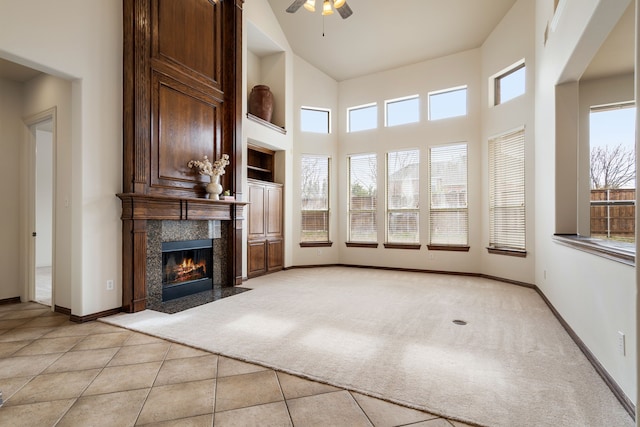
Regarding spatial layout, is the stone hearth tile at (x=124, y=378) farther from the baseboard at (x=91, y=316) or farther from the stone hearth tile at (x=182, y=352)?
the baseboard at (x=91, y=316)

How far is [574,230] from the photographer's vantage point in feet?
12.2

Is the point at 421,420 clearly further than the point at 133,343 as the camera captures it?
No

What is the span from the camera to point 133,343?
290 cm

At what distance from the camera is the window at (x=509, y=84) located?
549 centimetres

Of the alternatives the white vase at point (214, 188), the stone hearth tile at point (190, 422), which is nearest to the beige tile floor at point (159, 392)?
the stone hearth tile at point (190, 422)

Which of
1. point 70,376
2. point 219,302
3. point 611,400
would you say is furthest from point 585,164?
point 70,376

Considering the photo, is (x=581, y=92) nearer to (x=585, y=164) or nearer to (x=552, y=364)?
(x=585, y=164)

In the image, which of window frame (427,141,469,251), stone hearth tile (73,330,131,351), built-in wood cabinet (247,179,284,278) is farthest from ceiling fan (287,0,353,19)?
stone hearth tile (73,330,131,351)

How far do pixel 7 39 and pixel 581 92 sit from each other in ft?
20.7

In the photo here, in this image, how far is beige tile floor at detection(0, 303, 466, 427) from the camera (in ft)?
5.90

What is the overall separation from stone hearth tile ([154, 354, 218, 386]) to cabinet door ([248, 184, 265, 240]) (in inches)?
139

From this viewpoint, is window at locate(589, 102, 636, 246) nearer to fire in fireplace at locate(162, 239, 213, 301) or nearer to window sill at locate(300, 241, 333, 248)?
window sill at locate(300, 241, 333, 248)

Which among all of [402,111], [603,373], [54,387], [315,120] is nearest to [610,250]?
[603,373]

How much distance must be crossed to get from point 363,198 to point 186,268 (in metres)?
4.17
